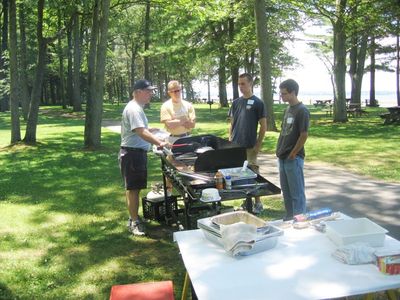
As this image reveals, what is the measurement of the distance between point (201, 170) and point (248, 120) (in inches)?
59.4

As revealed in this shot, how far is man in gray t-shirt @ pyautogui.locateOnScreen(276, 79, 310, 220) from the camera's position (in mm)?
4809

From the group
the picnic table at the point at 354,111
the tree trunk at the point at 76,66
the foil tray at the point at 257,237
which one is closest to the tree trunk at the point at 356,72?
the picnic table at the point at 354,111

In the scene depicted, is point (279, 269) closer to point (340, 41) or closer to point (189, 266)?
point (189, 266)

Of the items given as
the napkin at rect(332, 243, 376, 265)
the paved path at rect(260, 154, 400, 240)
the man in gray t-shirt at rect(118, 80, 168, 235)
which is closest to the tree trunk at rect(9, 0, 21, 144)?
the paved path at rect(260, 154, 400, 240)

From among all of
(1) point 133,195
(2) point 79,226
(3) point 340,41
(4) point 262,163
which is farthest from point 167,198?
(3) point 340,41

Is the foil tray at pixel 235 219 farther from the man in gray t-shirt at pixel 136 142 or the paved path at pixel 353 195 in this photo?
the paved path at pixel 353 195

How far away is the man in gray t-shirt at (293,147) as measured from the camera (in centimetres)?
481

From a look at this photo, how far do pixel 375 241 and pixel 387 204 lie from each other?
13.4ft

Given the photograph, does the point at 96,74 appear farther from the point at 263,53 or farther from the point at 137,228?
the point at 137,228

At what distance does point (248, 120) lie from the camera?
19.3 ft

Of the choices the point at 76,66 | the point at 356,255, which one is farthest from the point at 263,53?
the point at 76,66

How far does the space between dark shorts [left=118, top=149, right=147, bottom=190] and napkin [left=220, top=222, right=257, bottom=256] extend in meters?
2.75

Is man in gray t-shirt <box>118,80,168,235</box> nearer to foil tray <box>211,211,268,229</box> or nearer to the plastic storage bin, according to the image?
foil tray <box>211,211,268,229</box>

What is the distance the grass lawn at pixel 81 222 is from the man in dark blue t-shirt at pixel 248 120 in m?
1.05
